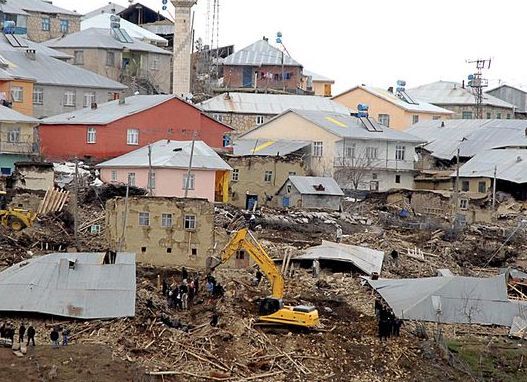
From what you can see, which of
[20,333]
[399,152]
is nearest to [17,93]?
[399,152]

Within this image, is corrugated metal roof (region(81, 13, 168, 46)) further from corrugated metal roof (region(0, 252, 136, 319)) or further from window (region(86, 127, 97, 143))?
corrugated metal roof (region(0, 252, 136, 319))

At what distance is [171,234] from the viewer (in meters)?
34.1

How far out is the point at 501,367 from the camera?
2781 cm

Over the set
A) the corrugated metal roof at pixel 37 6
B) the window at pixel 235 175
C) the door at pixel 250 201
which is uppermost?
the corrugated metal roof at pixel 37 6

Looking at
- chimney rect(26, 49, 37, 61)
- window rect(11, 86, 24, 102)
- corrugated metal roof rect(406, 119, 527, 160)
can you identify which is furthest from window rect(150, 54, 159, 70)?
corrugated metal roof rect(406, 119, 527, 160)

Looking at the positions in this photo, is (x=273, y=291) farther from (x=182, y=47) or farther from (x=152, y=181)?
(x=182, y=47)

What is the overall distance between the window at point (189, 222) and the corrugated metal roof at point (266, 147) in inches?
643

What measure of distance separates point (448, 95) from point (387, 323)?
51.4 metres

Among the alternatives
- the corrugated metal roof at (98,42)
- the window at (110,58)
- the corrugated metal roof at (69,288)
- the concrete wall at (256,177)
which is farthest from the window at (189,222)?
the window at (110,58)

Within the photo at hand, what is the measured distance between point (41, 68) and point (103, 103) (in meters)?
3.08

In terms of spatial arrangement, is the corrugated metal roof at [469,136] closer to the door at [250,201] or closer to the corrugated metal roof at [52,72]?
the door at [250,201]

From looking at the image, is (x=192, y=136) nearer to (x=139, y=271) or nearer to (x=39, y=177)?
(x=39, y=177)

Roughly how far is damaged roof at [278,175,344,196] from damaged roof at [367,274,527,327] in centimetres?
1341

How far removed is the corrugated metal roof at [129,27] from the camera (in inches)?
2591
